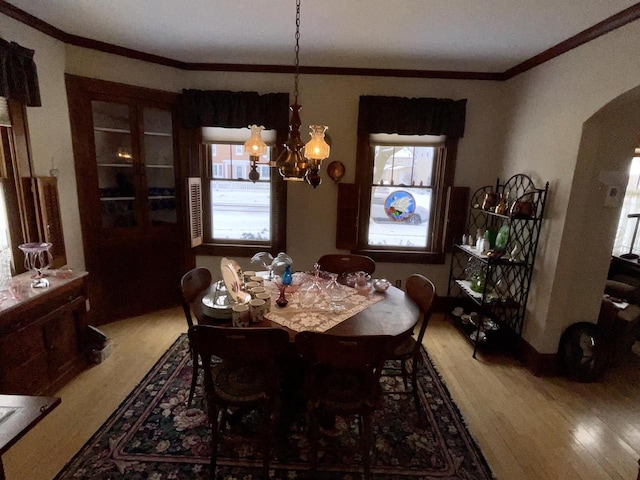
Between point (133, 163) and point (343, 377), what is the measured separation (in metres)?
2.87

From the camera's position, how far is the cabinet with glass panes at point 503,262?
2.89 metres

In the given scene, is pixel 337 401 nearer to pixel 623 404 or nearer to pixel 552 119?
pixel 623 404

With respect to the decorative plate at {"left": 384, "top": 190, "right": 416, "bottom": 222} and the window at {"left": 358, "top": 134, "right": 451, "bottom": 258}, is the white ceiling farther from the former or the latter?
the decorative plate at {"left": 384, "top": 190, "right": 416, "bottom": 222}

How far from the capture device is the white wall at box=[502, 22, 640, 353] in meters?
2.37

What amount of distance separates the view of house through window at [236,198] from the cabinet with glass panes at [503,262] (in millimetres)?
2175

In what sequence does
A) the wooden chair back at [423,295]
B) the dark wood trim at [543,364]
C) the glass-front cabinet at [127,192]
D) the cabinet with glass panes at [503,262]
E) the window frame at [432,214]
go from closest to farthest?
the wooden chair back at [423,295] < the dark wood trim at [543,364] < the cabinet with glass panes at [503,262] < the glass-front cabinet at [127,192] < the window frame at [432,214]

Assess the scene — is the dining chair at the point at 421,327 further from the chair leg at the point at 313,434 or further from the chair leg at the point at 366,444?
the chair leg at the point at 313,434

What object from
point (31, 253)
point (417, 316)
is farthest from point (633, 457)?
point (31, 253)

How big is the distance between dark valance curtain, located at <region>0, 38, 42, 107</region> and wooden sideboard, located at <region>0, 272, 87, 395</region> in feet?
4.25

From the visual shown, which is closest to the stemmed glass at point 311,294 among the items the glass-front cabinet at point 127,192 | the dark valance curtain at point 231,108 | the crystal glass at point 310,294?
the crystal glass at point 310,294

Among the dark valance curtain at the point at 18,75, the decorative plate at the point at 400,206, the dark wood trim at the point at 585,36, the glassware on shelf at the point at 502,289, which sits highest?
the dark wood trim at the point at 585,36

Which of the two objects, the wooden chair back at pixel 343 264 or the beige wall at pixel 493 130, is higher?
the beige wall at pixel 493 130

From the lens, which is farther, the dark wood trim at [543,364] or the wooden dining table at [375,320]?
the dark wood trim at [543,364]

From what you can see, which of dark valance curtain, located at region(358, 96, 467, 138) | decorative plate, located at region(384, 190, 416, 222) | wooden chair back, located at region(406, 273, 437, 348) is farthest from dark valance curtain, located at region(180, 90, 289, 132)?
wooden chair back, located at region(406, 273, 437, 348)
